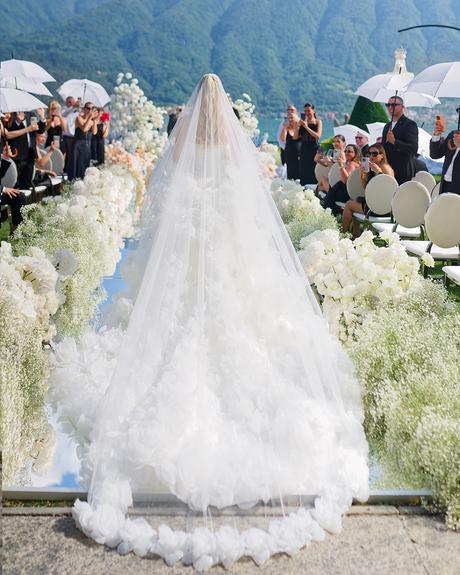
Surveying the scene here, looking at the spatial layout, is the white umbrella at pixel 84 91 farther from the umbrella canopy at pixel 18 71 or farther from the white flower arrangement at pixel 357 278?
the white flower arrangement at pixel 357 278

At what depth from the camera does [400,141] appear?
10258mm

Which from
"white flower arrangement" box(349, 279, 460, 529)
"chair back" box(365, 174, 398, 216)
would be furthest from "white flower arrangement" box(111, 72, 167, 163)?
"white flower arrangement" box(349, 279, 460, 529)

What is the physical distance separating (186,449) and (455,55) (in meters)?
93.5

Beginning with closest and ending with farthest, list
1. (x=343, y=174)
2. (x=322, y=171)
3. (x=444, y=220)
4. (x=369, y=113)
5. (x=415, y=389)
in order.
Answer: (x=415, y=389)
(x=444, y=220)
(x=343, y=174)
(x=322, y=171)
(x=369, y=113)

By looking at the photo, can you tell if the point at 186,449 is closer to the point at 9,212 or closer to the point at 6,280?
the point at 6,280

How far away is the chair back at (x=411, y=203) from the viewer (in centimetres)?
799

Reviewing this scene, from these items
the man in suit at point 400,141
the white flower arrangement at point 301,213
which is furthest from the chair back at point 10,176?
the man in suit at point 400,141

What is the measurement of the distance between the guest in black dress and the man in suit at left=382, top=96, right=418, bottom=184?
6437 millimetres

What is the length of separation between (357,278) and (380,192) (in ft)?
14.7

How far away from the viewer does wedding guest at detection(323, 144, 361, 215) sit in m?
10.7

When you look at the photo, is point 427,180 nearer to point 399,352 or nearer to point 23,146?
point 23,146

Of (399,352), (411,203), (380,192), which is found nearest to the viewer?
(399,352)

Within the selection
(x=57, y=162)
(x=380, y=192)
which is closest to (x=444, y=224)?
(x=380, y=192)

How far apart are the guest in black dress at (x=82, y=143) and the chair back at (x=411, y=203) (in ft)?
26.3
